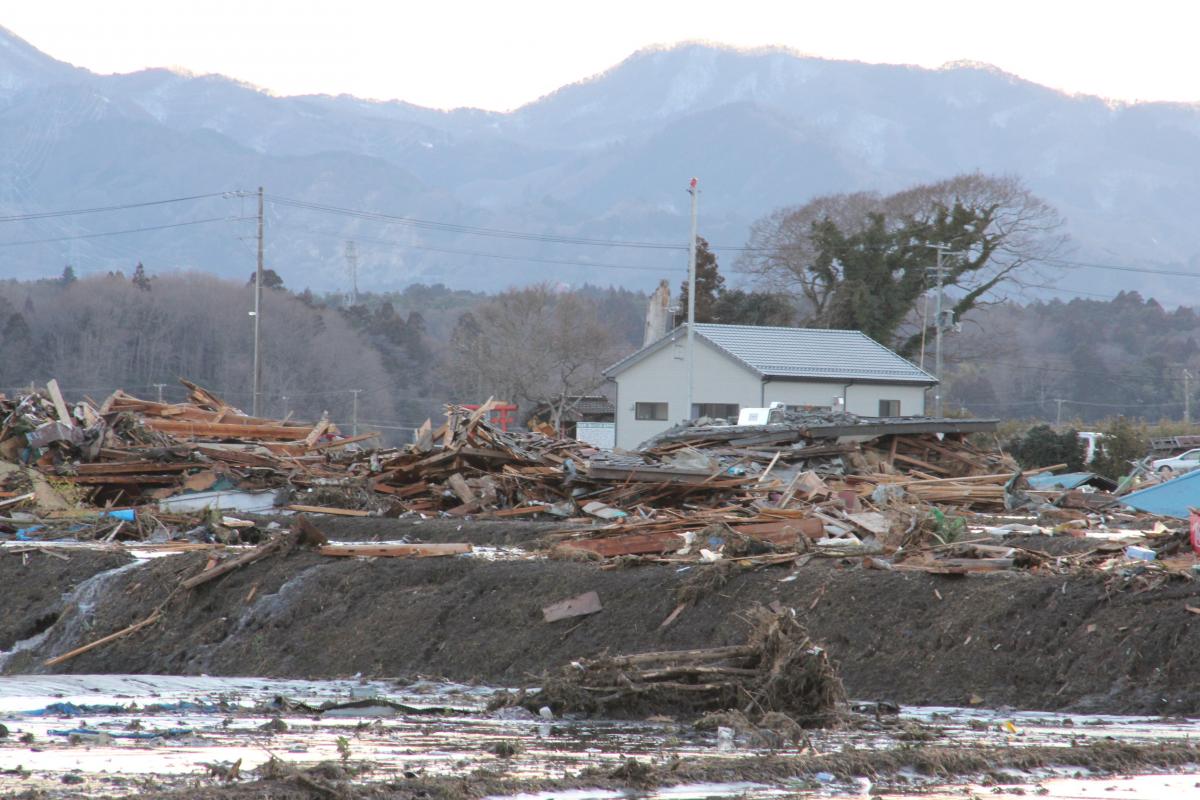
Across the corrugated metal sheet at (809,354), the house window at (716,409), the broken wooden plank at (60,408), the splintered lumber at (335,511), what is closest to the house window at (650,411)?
the house window at (716,409)

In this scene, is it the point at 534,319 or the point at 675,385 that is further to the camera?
the point at 534,319

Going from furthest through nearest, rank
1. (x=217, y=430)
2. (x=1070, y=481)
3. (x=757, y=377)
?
(x=757, y=377), (x=1070, y=481), (x=217, y=430)

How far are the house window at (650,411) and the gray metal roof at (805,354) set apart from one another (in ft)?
5.53

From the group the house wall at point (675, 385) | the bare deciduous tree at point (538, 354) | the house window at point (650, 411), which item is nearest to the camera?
the house wall at point (675, 385)

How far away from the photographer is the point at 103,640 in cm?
1388

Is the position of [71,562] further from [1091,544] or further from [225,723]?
[1091,544]

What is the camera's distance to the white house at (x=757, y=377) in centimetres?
4978

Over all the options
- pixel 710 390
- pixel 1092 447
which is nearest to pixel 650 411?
pixel 710 390

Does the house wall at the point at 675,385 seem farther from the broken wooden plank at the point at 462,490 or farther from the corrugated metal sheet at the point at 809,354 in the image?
the broken wooden plank at the point at 462,490

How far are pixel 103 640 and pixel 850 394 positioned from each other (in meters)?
39.4

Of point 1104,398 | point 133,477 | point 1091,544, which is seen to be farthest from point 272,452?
point 1104,398

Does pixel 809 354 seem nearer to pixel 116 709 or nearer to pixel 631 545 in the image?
pixel 631 545

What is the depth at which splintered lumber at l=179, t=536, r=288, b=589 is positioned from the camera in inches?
577

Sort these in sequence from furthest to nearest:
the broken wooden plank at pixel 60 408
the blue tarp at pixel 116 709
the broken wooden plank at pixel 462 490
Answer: the broken wooden plank at pixel 60 408 → the broken wooden plank at pixel 462 490 → the blue tarp at pixel 116 709
